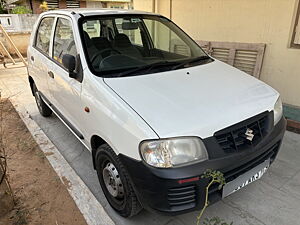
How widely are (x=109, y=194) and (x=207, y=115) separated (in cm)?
118

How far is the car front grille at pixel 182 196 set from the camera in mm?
1616

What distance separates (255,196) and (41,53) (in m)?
3.25

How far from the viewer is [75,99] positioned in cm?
247

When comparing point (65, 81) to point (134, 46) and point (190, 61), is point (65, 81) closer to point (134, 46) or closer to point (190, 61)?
point (134, 46)

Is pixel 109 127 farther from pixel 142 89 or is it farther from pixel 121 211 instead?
pixel 121 211

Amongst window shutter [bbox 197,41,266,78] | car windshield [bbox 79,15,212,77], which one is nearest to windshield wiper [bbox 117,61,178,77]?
car windshield [bbox 79,15,212,77]

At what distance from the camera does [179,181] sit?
158 centimetres

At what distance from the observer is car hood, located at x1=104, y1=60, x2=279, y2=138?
5.51 feet

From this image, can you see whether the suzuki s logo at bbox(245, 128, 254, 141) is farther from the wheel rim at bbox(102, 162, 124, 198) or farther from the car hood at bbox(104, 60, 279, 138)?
the wheel rim at bbox(102, 162, 124, 198)

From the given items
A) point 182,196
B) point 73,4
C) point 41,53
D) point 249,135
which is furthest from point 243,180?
point 73,4

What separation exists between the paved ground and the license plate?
411 millimetres

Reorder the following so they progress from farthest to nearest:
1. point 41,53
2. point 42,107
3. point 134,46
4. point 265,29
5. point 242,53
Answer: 1. point 242,53
2. point 42,107
3. point 265,29
4. point 41,53
5. point 134,46

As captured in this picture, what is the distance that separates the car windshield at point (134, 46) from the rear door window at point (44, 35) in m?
0.86

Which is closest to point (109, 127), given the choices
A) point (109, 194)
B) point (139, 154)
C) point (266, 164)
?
point (139, 154)
